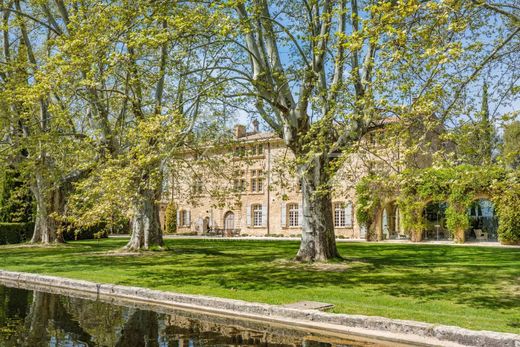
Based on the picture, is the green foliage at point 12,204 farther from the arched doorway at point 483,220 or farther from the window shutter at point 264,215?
the arched doorway at point 483,220

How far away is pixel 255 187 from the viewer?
39656 mm

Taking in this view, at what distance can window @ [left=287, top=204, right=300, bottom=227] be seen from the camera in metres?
36.4

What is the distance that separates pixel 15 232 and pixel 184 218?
1748 cm

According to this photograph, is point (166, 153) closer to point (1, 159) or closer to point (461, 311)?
point (461, 311)

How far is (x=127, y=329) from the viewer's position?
7195 mm

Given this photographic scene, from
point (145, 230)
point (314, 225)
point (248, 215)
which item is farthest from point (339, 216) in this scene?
point (314, 225)

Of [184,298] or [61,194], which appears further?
[61,194]

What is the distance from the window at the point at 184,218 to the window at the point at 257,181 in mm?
7764

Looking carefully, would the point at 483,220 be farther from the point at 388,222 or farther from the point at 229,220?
the point at 229,220

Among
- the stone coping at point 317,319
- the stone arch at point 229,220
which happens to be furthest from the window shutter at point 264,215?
the stone coping at point 317,319

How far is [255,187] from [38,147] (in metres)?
22.0

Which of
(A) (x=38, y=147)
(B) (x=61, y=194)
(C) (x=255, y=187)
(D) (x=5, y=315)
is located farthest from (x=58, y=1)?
(C) (x=255, y=187)

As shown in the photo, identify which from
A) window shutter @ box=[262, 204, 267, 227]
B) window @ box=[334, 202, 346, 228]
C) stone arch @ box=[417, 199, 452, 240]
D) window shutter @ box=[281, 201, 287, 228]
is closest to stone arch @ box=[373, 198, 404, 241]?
stone arch @ box=[417, 199, 452, 240]

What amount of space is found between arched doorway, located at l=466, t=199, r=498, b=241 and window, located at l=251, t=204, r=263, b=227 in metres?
15.3
